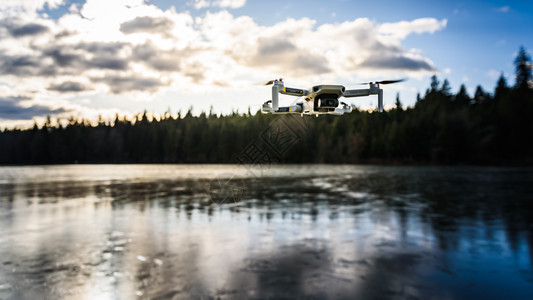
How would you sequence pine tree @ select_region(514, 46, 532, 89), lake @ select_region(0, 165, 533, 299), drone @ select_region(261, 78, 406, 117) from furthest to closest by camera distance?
pine tree @ select_region(514, 46, 532, 89) < lake @ select_region(0, 165, 533, 299) < drone @ select_region(261, 78, 406, 117)

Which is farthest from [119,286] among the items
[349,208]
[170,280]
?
[349,208]

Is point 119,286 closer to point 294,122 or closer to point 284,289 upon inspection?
point 284,289

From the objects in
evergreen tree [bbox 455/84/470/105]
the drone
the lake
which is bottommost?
the lake

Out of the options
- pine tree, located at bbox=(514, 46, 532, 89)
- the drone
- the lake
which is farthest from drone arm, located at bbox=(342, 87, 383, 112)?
pine tree, located at bbox=(514, 46, 532, 89)

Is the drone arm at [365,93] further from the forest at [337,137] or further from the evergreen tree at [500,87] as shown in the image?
the evergreen tree at [500,87]

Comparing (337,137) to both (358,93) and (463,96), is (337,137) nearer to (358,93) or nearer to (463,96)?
(358,93)

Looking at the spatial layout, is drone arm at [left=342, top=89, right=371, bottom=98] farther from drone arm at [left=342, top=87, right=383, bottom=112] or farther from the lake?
the lake

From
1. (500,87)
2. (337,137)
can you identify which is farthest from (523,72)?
(337,137)
